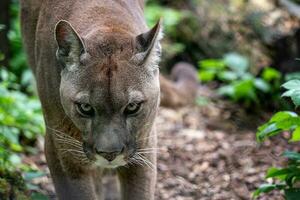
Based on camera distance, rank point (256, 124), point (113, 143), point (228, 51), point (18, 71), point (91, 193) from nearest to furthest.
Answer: point (113, 143) → point (91, 193) → point (256, 124) → point (18, 71) → point (228, 51)

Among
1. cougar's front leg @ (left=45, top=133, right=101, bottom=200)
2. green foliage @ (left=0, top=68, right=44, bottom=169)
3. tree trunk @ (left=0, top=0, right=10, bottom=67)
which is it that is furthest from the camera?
tree trunk @ (left=0, top=0, right=10, bottom=67)

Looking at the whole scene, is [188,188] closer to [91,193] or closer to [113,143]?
[91,193]

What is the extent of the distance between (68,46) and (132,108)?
607mm

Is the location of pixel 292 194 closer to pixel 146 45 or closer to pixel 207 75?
pixel 146 45

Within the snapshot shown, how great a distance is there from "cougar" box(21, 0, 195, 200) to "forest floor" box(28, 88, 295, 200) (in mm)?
1178

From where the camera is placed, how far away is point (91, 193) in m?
5.20

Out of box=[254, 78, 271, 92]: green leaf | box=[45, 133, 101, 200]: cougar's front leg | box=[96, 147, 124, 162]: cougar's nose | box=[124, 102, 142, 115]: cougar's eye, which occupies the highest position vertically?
box=[124, 102, 142, 115]: cougar's eye

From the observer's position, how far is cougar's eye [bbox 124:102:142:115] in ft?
15.4

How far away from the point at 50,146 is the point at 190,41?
232 inches

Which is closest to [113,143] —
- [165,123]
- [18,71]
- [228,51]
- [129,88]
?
[129,88]

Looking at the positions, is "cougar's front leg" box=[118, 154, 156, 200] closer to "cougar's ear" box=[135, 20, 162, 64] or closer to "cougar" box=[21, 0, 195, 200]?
"cougar" box=[21, 0, 195, 200]

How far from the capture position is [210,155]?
748 centimetres

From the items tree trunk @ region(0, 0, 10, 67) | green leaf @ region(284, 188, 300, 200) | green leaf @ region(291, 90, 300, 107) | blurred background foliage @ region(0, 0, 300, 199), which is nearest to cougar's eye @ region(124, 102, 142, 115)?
green leaf @ region(291, 90, 300, 107)

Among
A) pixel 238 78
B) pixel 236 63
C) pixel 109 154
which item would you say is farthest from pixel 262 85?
pixel 109 154
